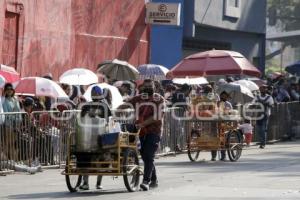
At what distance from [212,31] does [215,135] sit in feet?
60.7

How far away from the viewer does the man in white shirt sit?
93.6ft

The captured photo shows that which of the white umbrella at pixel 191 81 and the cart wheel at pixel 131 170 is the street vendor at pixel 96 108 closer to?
the cart wheel at pixel 131 170

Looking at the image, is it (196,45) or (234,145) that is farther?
(196,45)

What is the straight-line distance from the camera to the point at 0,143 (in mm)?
19219

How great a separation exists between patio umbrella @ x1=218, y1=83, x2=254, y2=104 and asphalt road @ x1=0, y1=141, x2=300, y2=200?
4751 mm

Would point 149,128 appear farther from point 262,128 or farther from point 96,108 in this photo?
point 262,128

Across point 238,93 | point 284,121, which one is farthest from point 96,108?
point 284,121

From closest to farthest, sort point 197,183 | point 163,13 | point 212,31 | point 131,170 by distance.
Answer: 1. point 131,170
2. point 197,183
3. point 163,13
4. point 212,31

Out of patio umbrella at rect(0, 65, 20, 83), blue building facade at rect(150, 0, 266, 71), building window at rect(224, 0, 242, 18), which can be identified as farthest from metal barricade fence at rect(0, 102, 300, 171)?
building window at rect(224, 0, 242, 18)

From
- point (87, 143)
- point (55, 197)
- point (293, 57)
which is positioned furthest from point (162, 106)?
point (293, 57)

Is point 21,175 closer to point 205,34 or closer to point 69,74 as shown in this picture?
point 69,74

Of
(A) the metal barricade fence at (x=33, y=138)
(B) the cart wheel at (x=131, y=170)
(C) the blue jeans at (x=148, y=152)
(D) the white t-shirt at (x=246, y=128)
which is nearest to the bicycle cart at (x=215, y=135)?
(A) the metal barricade fence at (x=33, y=138)

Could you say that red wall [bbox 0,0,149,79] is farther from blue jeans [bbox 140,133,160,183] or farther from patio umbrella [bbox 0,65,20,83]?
blue jeans [bbox 140,133,160,183]

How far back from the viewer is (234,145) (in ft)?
74.9
